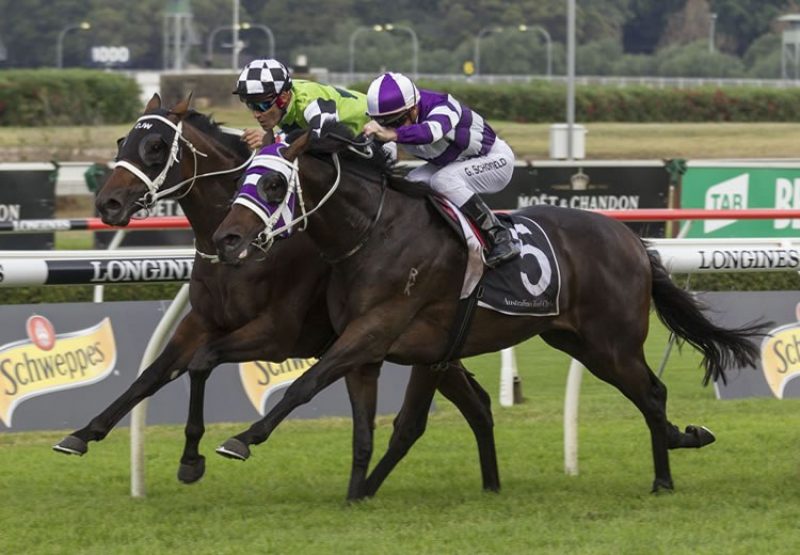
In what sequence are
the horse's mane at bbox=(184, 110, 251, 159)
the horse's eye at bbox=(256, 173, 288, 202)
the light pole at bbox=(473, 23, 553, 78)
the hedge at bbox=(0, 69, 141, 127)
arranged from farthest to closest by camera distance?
1. the light pole at bbox=(473, 23, 553, 78)
2. the hedge at bbox=(0, 69, 141, 127)
3. the horse's mane at bbox=(184, 110, 251, 159)
4. the horse's eye at bbox=(256, 173, 288, 202)

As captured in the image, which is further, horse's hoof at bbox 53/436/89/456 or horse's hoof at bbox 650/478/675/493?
horse's hoof at bbox 650/478/675/493

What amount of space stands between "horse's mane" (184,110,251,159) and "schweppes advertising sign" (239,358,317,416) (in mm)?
1749

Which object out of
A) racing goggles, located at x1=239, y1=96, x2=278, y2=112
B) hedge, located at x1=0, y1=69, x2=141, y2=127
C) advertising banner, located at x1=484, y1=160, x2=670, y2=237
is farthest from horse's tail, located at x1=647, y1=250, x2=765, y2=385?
hedge, located at x1=0, y1=69, x2=141, y2=127

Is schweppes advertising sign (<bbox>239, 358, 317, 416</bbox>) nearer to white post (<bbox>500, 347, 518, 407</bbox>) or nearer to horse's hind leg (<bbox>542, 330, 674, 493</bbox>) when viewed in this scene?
white post (<bbox>500, 347, 518, 407</bbox>)

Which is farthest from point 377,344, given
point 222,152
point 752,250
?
point 752,250

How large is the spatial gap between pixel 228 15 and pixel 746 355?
86050 millimetres

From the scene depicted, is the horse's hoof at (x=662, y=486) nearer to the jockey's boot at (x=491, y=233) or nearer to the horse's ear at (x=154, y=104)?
the jockey's boot at (x=491, y=233)

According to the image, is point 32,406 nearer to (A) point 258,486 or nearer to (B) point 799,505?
(A) point 258,486

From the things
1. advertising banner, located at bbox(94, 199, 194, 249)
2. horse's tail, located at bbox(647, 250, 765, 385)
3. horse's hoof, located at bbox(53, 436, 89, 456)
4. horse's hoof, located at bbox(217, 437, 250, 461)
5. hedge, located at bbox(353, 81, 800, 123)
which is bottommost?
hedge, located at bbox(353, 81, 800, 123)

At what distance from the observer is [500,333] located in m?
5.56

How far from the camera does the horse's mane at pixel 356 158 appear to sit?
5.14 metres

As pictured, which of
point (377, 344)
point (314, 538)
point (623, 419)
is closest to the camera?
point (314, 538)

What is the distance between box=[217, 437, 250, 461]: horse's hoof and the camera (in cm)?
475

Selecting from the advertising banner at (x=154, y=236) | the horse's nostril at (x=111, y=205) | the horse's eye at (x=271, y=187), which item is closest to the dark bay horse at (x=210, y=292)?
the horse's nostril at (x=111, y=205)
